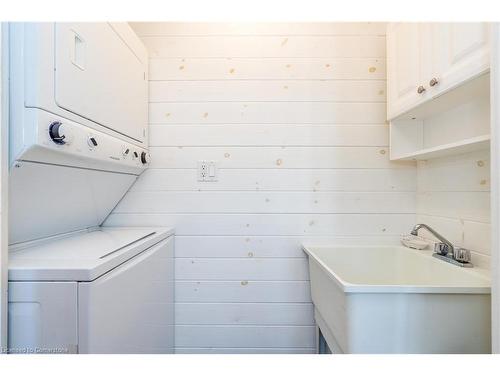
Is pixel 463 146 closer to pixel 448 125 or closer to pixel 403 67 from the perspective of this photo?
pixel 448 125

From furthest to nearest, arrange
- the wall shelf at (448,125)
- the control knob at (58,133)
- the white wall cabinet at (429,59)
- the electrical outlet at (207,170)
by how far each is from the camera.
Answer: the electrical outlet at (207,170) < the wall shelf at (448,125) < the white wall cabinet at (429,59) < the control knob at (58,133)

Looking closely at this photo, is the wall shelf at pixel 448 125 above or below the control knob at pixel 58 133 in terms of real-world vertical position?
above

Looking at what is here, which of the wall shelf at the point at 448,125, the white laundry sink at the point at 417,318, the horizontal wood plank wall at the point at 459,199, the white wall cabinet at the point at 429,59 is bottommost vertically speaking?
the white laundry sink at the point at 417,318

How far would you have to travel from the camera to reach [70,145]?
102 cm

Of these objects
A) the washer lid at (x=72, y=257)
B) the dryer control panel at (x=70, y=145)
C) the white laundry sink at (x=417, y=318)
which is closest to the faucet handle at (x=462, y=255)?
the white laundry sink at (x=417, y=318)

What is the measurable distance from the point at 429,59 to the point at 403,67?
0.25m

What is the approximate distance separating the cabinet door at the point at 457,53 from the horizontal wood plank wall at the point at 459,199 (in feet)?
1.47

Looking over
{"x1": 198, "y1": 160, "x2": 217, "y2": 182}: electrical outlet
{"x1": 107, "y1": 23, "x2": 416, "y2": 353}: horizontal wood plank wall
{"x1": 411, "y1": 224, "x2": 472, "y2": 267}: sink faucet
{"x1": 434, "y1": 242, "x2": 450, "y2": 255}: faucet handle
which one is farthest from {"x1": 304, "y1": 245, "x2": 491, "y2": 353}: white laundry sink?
{"x1": 198, "y1": 160, "x2": 217, "y2": 182}: electrical outlet

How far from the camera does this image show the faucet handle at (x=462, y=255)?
1.36 metres

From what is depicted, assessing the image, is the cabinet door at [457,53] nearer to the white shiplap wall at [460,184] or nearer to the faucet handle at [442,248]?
the white shiplap wall at [460,184]

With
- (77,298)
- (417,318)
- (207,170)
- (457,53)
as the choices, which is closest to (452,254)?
(417,318)
